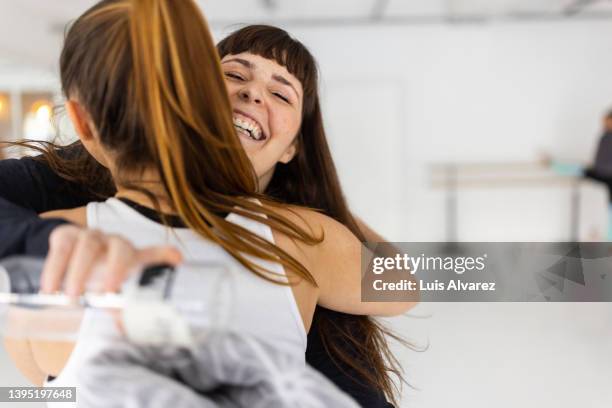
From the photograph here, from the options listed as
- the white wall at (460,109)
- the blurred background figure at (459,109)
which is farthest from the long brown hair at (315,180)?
the white wall at (460,109)

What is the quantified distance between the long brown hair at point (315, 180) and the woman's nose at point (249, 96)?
0.17 feet

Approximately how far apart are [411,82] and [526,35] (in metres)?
0.77

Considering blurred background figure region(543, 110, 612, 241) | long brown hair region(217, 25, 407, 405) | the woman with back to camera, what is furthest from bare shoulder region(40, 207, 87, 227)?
blurred background figure region(543, 110, 612, 241)

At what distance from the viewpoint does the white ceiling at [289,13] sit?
11.0ft

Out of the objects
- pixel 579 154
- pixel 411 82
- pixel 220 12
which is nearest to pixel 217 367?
pixel 220 12

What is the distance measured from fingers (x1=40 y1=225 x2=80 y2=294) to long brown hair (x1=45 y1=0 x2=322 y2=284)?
70 mm

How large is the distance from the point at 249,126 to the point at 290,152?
6 centimetres

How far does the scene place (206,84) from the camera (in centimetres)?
39

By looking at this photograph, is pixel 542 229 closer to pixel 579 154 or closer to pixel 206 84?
pixel 579 154

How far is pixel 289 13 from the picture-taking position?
3.96 m

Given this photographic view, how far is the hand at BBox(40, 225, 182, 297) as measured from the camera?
0.34 meters

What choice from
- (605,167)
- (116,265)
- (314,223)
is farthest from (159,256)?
(605,167)

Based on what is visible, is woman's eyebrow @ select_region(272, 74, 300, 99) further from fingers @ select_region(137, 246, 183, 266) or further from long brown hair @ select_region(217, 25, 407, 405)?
fingers @ select_region(137, 246, 183, 266)

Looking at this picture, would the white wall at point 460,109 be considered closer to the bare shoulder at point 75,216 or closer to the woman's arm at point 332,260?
the woman's arm at point 332,260
